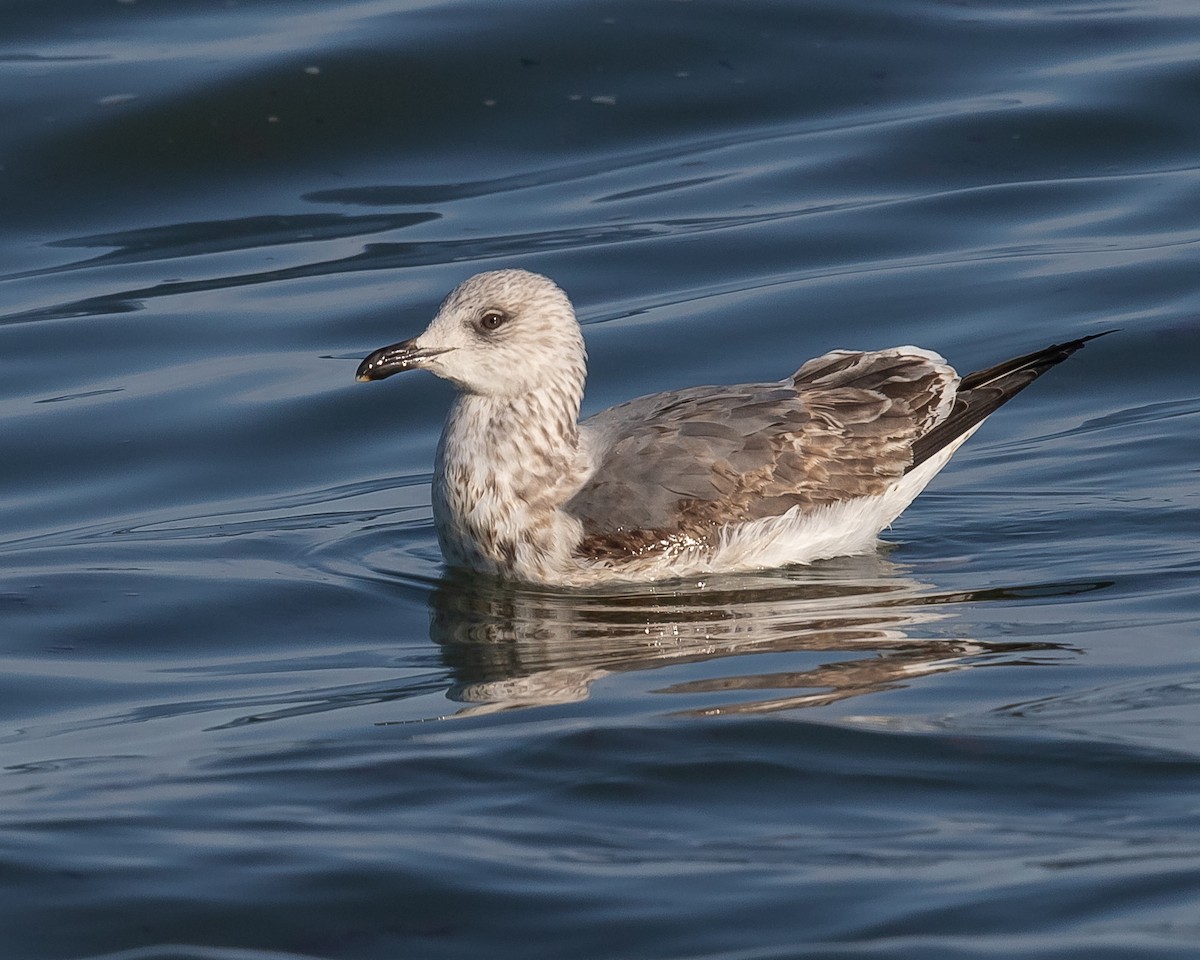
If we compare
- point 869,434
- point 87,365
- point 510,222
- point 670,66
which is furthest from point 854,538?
point 670,66

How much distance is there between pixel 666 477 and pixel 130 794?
308 cm

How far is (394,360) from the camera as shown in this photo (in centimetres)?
815

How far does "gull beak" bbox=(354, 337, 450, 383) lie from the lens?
26.6 ft

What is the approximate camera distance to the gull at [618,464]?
819 centimetres

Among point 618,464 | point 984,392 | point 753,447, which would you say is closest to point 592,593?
point 618,464

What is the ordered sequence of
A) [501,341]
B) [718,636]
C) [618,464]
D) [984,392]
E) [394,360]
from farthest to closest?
[984,392] < [501,341] < [618,464] < [394,360] < [718,636]

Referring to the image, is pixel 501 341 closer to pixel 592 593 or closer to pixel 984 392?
pixel 592 593

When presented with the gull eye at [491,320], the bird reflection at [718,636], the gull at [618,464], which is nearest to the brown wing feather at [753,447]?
the gull at [618,464]

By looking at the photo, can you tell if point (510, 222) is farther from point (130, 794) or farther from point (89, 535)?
point (130, 794)

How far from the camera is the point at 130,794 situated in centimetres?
566

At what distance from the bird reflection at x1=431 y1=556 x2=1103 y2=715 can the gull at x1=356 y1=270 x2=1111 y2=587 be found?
131 mm

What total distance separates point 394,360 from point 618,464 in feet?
3.20

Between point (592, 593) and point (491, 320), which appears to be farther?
point (491, 320)

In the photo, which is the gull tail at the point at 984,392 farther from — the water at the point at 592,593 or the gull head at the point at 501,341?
the gull head at the point at 501,341
